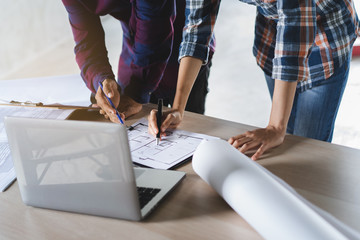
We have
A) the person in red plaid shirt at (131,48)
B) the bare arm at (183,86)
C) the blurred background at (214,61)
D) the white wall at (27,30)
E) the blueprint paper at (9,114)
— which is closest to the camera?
the blueprint paper at (9,114)

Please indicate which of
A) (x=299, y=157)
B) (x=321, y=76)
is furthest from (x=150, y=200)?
(x=321, y=76)

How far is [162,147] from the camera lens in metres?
0.98

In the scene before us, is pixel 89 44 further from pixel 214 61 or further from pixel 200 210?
pixel 214 61

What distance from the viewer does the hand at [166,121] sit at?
1.04 metres

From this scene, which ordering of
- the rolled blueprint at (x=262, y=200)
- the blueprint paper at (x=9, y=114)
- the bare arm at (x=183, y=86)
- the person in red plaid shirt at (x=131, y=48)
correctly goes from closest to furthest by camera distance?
1. the rolled blueprint at (x=262, y=200)
2. the blueprint paper at (x=9, y=114)
3. the bare arm at (x=183, y=86)
4. the person in red plaid shirt at (x=131, y=48)

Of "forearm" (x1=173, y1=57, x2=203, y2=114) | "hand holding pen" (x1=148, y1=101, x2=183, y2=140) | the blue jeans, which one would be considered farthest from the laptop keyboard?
the blue jeans

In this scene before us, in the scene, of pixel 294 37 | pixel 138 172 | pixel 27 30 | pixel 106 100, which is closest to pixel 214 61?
pixel 27 30

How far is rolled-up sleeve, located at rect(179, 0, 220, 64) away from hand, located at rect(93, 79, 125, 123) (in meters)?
0.25

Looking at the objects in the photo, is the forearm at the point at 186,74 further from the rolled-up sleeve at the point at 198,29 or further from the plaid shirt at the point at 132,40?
the plaid shirt at the point at 132,40

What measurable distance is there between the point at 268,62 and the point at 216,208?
77 cm

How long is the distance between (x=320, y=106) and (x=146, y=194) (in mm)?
800

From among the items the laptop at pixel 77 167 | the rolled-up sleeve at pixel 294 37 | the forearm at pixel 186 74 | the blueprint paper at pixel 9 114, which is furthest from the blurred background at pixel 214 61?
the laptop at pixel 77 167

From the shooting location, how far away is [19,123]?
66 cm

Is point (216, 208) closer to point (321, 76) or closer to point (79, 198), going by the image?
point (79, 198)
